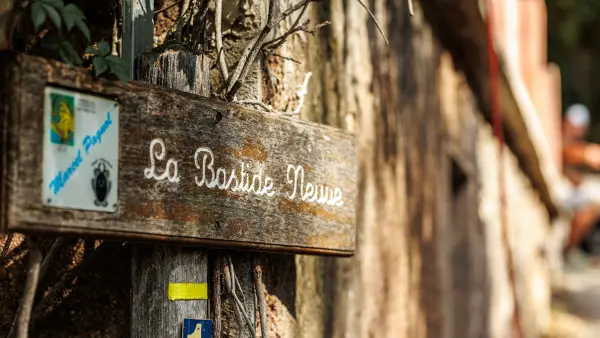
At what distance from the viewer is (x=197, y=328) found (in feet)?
6.47

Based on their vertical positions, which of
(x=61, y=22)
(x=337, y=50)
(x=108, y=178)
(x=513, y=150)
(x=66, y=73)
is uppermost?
(x=513, y=150)

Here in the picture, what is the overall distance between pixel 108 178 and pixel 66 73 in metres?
0.20

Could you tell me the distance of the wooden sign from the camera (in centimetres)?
158

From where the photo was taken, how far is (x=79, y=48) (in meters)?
1.97

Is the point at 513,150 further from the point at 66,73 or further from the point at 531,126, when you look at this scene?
the point at 66,73

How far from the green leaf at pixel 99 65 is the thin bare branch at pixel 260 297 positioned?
2.05 ft

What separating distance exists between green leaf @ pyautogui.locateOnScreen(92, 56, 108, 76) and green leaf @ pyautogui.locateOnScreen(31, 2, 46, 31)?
0.11 metres

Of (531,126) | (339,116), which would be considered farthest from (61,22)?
(531,126)

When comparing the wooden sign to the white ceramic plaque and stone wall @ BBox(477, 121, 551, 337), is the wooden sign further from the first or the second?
stone wall @ BBox(477, 121, 551, 337)

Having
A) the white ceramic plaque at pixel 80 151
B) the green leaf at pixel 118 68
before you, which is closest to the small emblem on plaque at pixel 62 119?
the white ceramic plaque at pixel 80 151

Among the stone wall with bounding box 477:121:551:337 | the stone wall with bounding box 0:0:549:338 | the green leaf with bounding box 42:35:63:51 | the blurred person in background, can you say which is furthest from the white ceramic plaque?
the blurred person in background

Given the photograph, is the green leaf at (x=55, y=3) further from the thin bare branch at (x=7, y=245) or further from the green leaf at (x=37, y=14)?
the thin bare branch at (x=7, y=245)

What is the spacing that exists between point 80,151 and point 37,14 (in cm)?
24

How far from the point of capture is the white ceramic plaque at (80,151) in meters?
1.61
